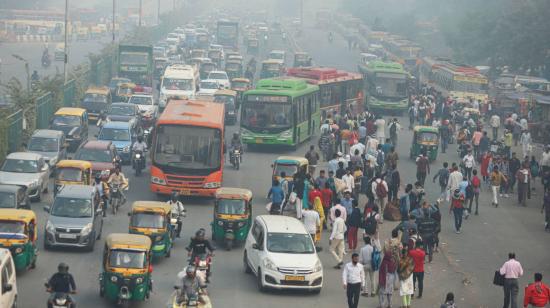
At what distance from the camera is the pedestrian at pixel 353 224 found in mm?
31175

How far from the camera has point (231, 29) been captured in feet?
394

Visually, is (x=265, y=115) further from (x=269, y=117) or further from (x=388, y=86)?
(x=388, y=86)

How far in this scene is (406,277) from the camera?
86.2 ft

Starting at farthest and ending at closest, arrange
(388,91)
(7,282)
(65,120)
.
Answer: (388,91), (65,120), (7,282)

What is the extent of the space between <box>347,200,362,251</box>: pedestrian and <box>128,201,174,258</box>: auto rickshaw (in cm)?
466

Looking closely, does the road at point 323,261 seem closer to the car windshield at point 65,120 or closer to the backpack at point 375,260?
the backpack at point 375,260

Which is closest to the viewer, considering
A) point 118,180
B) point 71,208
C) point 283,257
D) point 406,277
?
point 406,277

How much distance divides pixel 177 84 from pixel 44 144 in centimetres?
2149

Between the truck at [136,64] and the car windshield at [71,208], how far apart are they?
1773 inches

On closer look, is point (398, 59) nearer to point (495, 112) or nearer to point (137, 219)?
point (495, 112)

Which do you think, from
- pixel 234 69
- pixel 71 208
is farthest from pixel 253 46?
pixel 71 208

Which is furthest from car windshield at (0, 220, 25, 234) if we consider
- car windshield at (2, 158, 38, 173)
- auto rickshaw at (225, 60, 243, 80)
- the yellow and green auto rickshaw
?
auto rickshaw at (225, 60, 243, 80)

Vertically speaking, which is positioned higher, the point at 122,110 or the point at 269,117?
the point at 269,117

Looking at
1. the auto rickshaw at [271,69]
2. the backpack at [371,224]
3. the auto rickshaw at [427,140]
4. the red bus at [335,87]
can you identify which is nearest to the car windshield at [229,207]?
the backpack at [371,224]
